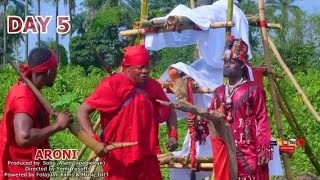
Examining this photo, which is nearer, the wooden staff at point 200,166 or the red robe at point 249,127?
the red robe at point 249,127

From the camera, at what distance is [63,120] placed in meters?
4.50

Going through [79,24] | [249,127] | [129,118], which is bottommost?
[249,127]

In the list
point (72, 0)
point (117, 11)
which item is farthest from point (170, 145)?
point (72, 0)

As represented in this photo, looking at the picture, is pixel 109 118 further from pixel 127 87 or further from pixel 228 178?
pixel 228 178

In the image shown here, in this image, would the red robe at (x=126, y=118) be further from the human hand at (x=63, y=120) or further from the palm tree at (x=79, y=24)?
the palm tree at (x=79, y=24)

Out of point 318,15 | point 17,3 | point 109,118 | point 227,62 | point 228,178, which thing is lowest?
point 228,178

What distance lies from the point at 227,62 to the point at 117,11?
2835 centimetres

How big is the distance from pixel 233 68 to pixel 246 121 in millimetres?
416

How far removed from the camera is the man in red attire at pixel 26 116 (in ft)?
15.5

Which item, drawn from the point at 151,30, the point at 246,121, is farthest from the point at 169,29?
the point at 246,121

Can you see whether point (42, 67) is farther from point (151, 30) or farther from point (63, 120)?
point (151, 30)

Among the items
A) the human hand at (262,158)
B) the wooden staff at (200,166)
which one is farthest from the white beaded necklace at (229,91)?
the wooden staff at (200,166)

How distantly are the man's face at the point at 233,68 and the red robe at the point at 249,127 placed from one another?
0.10 m

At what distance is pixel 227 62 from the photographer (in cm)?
568
